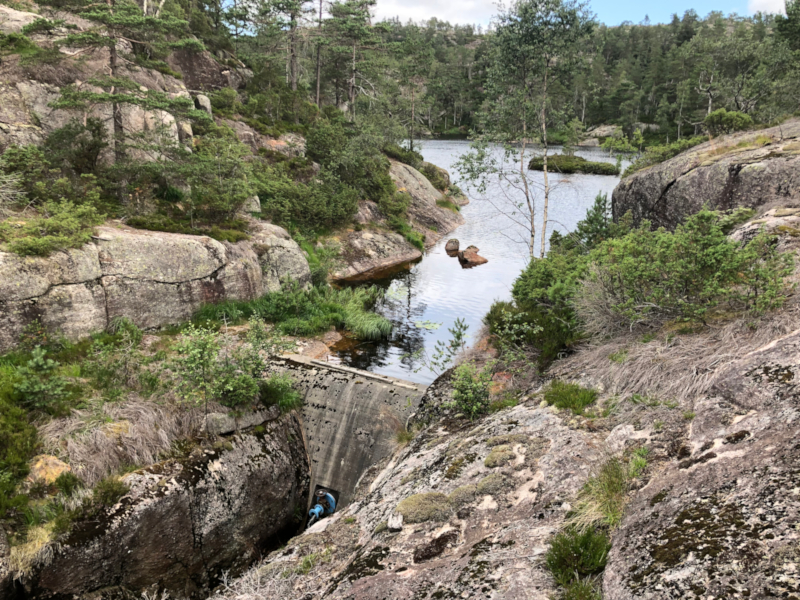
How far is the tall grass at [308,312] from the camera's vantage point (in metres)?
17.4

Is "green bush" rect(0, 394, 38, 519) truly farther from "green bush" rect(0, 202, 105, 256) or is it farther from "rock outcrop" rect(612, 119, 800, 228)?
"rock outcrop" rect(612, 119, 800, 228)

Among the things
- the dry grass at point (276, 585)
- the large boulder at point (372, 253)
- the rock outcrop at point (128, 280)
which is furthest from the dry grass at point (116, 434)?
the large boulder at point (372, 253)

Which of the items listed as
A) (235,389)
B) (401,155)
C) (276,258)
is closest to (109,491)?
(235,389)

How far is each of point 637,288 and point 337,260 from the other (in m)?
19.1

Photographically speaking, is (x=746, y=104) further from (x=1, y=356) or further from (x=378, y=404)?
(x=1, y=356)

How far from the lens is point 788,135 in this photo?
51.3 ft

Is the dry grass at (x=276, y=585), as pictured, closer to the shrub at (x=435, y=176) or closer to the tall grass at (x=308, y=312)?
the tall grass at (x=308, y=312)

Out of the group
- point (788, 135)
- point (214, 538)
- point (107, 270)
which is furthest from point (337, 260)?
point (788, 135)

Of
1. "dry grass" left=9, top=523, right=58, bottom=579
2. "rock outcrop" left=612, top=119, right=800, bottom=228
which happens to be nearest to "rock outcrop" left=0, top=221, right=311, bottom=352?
"dry grass" left=9, top=523, right=58, bottom=579

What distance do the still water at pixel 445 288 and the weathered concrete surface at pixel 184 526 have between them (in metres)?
6.79

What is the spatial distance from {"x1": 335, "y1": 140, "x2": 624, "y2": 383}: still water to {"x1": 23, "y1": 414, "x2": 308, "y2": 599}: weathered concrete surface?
22.3ft

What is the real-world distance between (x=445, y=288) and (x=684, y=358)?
18704 mm

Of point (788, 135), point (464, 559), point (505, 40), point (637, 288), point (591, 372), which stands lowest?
point (464, 559)

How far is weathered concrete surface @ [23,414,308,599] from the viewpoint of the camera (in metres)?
8.16
